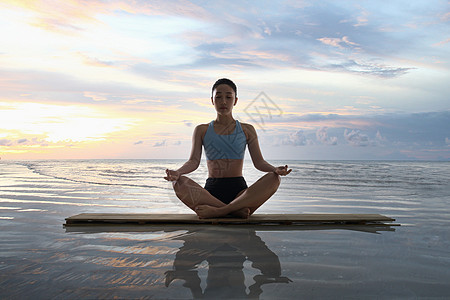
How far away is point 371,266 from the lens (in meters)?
2.69

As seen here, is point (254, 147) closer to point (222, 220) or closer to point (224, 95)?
point (224, 95)

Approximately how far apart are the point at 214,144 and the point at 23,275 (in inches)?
107

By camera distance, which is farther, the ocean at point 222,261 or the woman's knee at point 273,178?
the woman's knee at point 273,178

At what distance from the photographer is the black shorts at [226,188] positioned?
462 cm

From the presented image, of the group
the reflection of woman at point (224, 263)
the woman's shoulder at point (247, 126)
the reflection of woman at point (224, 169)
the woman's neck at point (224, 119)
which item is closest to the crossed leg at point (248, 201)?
the reflection of woman at point (224, 169)

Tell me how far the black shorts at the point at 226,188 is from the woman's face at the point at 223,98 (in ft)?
2.88

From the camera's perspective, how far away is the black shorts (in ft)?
15.2

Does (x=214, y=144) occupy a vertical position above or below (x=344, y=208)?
above

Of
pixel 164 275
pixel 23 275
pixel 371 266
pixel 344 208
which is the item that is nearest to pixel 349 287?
pixel 371 266

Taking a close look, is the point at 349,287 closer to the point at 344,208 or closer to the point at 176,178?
the point at 176,178

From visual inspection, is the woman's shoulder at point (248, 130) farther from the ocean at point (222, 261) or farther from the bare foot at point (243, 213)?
the ocean at point (222, 261)

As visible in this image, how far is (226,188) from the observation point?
4617 millimetres

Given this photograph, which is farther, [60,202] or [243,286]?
[60,202]

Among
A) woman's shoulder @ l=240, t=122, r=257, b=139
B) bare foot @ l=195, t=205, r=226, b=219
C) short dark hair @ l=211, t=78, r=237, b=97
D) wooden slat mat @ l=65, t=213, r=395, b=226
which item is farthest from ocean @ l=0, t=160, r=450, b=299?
short dark hair @ l=211, t=78, r=237, b=97
